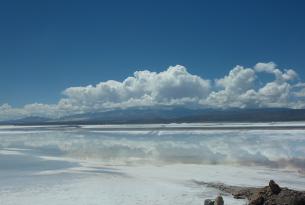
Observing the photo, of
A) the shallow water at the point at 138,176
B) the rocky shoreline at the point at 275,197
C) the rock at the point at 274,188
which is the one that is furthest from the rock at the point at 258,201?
the shallow water at the point at 138,176

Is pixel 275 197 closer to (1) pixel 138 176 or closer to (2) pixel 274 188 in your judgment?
(2) pixel 274 188

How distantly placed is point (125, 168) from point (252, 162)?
280 inches

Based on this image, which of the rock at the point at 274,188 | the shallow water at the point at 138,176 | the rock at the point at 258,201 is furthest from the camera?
the shallow water at the point at 138,176

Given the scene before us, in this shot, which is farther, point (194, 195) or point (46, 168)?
point (46, 168)

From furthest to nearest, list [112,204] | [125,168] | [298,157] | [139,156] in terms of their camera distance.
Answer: [139,156]
[298,157]
[125,168]
[112,204]

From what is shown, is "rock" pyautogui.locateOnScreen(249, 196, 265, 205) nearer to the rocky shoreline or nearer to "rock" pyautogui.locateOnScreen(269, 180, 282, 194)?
the rocky shoreline

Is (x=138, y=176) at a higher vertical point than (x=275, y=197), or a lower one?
lower

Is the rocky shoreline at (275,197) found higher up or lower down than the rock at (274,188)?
lower down

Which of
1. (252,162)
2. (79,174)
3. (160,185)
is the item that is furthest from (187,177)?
(252,162)

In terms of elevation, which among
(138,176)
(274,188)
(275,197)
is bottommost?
(138,176)

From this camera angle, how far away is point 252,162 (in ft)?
78.0

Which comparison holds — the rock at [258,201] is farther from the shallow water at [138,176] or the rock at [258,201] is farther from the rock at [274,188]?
the shallow water at [138,176]

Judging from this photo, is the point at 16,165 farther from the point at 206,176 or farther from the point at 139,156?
the point at 206,176

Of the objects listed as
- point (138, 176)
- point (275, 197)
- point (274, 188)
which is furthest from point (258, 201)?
point (138, 176)
